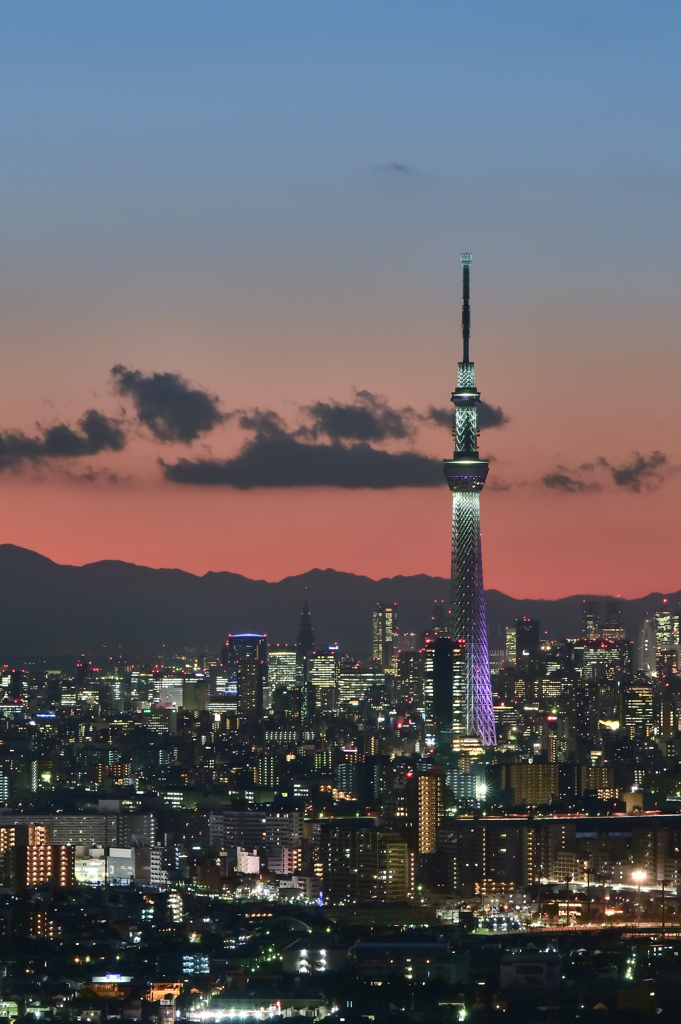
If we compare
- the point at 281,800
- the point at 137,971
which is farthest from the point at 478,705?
the point at 137,971

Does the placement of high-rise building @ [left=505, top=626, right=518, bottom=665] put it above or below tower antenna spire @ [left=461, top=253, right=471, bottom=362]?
below

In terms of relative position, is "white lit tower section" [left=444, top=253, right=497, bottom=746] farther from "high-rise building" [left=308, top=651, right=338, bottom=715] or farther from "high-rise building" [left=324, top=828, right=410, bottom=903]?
"high-rise building" [left=308, top=651, right=338, bottom=715]

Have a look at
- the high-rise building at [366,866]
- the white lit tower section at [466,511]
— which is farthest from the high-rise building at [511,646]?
the high-rise building at [366,866]

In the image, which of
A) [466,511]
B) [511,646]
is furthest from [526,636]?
[466,511]

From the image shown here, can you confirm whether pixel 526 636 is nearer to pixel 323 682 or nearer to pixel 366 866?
pixel 323 682

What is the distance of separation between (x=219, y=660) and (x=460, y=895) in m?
59.8

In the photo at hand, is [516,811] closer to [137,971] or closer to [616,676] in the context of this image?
[137,971]

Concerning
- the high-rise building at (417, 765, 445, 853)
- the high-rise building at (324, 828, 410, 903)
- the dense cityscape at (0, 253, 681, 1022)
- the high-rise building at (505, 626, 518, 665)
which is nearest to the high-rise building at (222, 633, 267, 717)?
the dense cityscape at (0, 253, 681, 1022)

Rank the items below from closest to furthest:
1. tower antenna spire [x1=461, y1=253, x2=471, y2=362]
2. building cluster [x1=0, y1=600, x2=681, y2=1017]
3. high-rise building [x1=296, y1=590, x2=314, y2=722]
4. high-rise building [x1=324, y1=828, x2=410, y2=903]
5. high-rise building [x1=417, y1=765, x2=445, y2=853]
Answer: building cluster [x1=0, y1=600, x2=681, y2=1017]
high-rise building [x1=324, y1=828, x2=410, y2=903]
high-rise building [x1=417, y1=765, x2=445, y2=853]
tower antenna spire [x1=461, y1=253, x2=471, y2=362]
high-rise building [x1=296, y1=590, x2=314, y2=722]

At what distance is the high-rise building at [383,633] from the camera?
95500mm

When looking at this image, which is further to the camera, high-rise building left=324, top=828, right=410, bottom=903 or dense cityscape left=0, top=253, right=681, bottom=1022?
high-rise building left=324, top=828, right=410, bottom=903

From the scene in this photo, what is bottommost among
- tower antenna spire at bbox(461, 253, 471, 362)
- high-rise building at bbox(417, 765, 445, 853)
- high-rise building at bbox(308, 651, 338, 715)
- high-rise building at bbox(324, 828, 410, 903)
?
high-rise building at bbox(324, 828, 410, 903)

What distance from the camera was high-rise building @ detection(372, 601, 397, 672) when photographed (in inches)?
3760

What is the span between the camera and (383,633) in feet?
320
